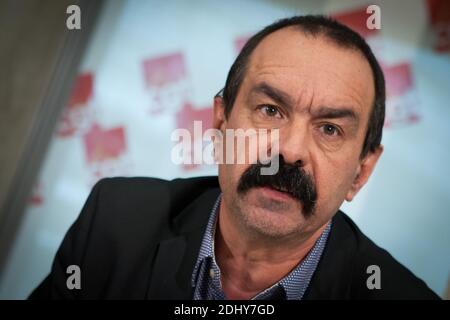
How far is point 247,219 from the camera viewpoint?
938 mm

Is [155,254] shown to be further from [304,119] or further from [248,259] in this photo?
[304,119]

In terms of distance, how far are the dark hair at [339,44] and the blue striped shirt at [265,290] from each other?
30 centimetres

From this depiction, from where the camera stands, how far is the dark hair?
1001 millimetres

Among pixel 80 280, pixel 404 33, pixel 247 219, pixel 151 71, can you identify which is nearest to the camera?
pixel 247 219

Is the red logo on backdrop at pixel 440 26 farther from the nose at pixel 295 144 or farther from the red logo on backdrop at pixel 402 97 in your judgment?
the nose at pixel 295 144

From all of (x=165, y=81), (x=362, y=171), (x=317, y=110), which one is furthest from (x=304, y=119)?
(x=165, y=81)

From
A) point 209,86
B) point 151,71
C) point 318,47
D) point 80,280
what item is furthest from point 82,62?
point 318,47

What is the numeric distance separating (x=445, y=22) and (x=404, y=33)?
0.14m

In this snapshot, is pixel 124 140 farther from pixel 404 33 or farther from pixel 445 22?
pixel 445 22

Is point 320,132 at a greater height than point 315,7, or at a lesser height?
lesser

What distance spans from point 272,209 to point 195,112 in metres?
0.56

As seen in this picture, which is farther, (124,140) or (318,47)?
(124,140)

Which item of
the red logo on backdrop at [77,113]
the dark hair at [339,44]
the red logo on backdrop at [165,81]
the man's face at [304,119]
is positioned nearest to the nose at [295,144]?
the man's face at [304,119]
